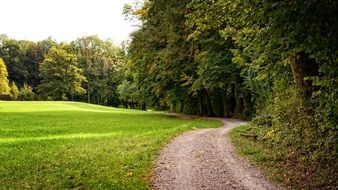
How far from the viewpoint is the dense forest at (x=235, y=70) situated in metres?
10.4

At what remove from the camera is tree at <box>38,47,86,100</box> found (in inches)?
4166

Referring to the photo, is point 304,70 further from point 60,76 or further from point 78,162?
point 60,76

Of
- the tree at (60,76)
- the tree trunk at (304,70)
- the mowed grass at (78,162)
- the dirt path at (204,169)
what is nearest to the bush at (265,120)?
the dirt path at (204,169)

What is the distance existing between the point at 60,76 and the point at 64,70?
1.85m

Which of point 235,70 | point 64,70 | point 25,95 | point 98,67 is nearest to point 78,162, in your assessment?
point 235,70

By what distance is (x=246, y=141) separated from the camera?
2061 centimetres

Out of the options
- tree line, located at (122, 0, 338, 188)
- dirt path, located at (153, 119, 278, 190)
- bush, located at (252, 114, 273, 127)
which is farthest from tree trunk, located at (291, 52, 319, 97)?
bush, located at (252, 114, 273, 127)

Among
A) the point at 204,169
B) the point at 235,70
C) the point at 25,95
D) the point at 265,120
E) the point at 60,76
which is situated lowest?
the point at 204,169

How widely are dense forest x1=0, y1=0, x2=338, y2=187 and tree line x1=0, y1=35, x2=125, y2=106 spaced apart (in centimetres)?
28

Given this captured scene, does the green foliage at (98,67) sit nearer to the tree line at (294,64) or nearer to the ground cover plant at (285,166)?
the tree line at (294,64)

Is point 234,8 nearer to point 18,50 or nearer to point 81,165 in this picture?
point 81,165

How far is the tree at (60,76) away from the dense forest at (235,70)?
0.82 ft

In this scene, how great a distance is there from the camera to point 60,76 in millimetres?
106062

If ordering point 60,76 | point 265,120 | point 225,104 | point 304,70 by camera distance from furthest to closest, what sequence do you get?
point 60,76 < point 225,104 < point 265,120 < point 304,70
